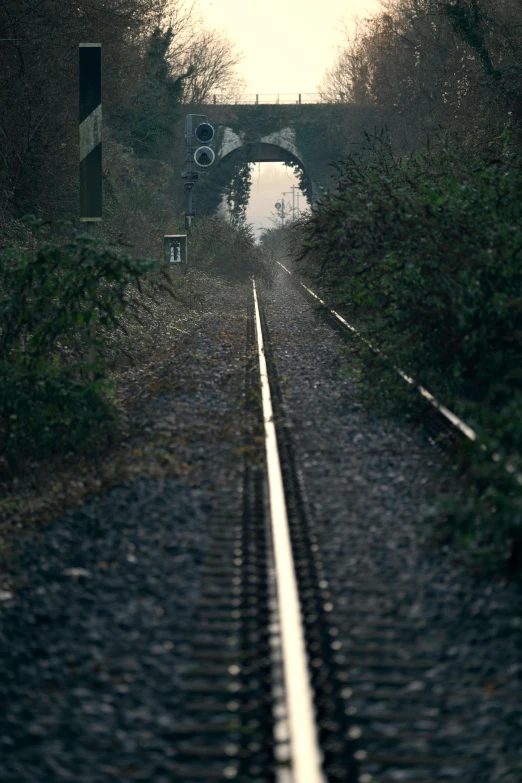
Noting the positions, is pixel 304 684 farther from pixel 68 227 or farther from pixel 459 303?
pixel 68 227

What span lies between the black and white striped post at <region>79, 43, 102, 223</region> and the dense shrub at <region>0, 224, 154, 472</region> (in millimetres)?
1593

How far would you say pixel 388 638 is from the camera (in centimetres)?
356

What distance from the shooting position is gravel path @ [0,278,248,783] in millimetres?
2818

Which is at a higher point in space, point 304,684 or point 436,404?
point 436,404

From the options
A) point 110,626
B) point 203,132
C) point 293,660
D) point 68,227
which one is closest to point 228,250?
point 203,132

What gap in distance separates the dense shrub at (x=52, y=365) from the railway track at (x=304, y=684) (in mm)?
2811

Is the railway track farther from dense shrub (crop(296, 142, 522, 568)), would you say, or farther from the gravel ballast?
dense shrub (crop(296, 142, 522, 568))

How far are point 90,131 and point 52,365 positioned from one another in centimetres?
287

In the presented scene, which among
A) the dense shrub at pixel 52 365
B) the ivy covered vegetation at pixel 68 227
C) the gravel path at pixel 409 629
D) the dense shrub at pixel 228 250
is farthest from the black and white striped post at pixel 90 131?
the dense shrub at pixel 228 250

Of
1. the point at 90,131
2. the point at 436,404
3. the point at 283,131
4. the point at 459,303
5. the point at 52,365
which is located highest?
the point at 283,131

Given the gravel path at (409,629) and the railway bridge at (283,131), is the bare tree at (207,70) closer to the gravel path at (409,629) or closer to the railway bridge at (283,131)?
the railway bridge at (283,131)

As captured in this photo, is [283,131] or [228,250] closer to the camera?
[228,250]

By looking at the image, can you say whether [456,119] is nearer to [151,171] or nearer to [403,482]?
[151,171]

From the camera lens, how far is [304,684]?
9.95 ft
